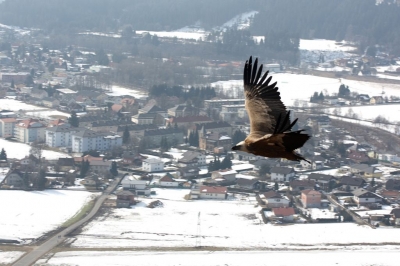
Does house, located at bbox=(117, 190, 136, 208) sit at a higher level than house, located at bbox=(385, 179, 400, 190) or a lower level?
lower

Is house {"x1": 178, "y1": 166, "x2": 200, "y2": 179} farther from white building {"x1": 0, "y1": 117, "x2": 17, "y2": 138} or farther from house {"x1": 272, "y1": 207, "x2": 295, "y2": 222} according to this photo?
white building {"x1": 0, "y1": 117, "x2": 17, "y2": 138}

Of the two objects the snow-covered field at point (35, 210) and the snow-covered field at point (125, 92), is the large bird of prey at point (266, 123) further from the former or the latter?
the snow-covered field at point (125, 92)

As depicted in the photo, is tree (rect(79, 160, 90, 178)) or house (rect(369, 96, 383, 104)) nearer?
tree (rect(79, 160, 90, 178))

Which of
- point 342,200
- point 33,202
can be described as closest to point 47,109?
point 33,202

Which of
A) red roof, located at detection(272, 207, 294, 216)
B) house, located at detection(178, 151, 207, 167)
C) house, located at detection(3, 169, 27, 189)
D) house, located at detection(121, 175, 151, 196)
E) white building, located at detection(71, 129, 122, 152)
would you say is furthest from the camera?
white building, located at detection(71, 129, 122, 152)

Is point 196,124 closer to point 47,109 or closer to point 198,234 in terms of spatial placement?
point 47,109

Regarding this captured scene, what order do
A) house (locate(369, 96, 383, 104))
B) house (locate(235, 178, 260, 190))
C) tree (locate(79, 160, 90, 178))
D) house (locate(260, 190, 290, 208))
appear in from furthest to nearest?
house (locate(369, 96, 383, 104)), tree (locate(79, 160, 90, 178)), house (locate(235, 178, 260, 190)), house (locate(260, 190, 290, 208))

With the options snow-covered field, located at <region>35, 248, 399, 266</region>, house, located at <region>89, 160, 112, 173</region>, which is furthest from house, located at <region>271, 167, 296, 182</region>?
snow-covered field, located at <region>35, 248, 399, 266</region>

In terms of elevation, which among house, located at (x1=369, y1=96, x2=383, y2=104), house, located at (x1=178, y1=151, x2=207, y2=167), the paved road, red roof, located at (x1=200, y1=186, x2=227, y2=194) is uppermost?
house, located at (x1=369, y1=96, x2=383, y2=104)

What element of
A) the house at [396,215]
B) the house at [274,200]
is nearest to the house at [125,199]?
the house at [274,200]
